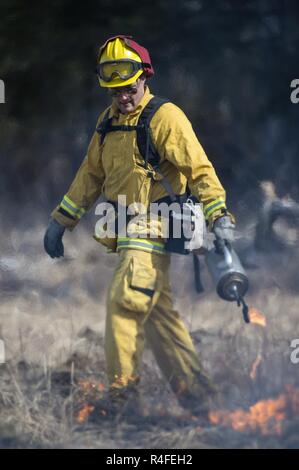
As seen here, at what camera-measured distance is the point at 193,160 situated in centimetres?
687

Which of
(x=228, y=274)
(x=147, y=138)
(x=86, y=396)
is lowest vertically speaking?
(x=86, y=396)

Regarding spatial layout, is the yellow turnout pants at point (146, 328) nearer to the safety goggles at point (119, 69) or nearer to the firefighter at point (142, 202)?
the firefighter at point (142, 202)

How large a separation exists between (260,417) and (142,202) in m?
1.38

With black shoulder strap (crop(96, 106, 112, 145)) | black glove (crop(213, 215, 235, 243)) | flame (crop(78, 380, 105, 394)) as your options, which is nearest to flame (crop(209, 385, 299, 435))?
flame (crop(78, 380, 105, 394))

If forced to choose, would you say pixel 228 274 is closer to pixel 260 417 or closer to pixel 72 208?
pixel 260 417

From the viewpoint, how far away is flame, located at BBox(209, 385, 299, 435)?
710cm

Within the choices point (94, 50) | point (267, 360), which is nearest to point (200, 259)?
point (267, 360)

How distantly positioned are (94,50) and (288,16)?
124cm

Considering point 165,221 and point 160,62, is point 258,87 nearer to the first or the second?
point 160,62

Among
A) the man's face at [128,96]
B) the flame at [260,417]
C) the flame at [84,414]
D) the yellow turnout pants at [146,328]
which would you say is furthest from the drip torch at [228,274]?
the flame at [84,414]

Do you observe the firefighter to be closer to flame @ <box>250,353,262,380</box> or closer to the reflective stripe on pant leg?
the reflective stripe on pant leg

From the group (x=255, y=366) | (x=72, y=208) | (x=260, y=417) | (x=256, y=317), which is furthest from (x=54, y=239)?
(x=260, y=417)

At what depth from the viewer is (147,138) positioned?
689cm

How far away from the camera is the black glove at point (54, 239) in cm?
731
